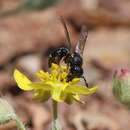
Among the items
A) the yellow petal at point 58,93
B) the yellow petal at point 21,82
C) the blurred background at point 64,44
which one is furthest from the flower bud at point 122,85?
the blurred background at point 64,44

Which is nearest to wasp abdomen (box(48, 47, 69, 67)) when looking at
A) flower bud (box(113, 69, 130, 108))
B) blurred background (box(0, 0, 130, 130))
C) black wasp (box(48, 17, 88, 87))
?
black wasp (box(48, 17, 88, 87))

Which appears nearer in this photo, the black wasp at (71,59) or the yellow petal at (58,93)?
the yellow petal at (58,93)

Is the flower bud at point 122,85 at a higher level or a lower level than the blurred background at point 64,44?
higher

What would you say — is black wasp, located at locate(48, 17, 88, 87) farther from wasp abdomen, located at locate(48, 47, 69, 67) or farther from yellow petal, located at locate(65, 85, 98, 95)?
yellow petal, located at locate(65, 85, 98, 95)

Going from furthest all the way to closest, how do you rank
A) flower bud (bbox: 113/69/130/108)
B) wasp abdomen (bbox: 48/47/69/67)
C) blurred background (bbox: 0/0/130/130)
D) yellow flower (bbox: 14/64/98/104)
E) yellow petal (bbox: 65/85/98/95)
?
blurred background (bbox: 0/0/130/130) < wasp abdomen (bbox: 48/47/69/67) < flower bud (bbox: 113/69/130/108) < yellow flower (bbox: 14/64/98/104) < yellow petal (bbox: 65/85/98/95)

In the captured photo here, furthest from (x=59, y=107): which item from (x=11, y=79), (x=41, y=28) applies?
(x=41, y=28)

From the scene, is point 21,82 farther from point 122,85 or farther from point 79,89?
point 122,85

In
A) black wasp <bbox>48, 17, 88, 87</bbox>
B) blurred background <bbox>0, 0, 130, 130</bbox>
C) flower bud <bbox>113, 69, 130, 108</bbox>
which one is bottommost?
blurred background <bbox>0, 0, 130, 130</bbox>

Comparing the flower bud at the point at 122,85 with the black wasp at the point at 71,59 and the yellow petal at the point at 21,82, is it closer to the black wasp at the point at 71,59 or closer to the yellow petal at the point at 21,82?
the black wasp at the point at 71,59
